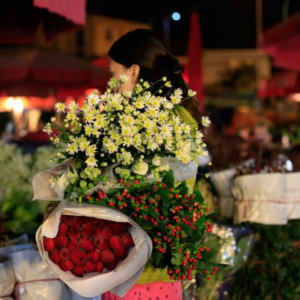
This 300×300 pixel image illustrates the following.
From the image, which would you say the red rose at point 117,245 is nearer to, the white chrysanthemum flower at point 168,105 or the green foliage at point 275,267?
the white chrysanthemum flower at point 168,105

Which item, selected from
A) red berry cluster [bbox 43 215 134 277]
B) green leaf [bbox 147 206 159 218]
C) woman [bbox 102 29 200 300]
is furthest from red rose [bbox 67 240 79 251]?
woman [bbox 102 29 200 300]

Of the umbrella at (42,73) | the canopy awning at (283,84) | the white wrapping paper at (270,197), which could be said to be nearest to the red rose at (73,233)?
the white wrapping paper at (270,197)

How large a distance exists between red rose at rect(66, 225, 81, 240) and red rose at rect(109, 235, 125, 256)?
0.14 m

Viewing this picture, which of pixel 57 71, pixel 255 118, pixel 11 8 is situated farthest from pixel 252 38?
pixel 11 8

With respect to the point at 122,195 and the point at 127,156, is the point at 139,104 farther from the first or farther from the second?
the point at 122,195

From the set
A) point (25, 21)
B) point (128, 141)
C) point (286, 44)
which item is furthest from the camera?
point (286, 44)

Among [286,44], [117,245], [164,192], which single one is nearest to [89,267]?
[117,245]

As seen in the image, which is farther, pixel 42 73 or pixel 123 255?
pixel 42 73

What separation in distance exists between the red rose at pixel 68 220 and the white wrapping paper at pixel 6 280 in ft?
2.41

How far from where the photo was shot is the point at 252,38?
4153cm

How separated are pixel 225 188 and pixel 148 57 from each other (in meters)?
1.98

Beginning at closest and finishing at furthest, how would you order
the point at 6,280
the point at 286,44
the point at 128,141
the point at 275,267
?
the point at 128,141, the point at 6,280, the point at 275,267, the point at 286,44

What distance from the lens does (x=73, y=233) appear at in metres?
2.67

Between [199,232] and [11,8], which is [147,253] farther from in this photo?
[11,8]
